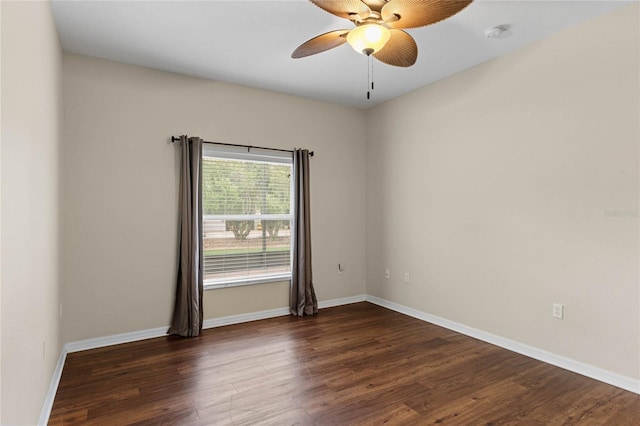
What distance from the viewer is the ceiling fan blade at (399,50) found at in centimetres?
234

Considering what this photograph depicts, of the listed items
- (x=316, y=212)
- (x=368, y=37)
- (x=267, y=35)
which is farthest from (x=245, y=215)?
(x=368, y=37)

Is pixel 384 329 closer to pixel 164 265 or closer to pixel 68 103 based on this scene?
pixel 164 265

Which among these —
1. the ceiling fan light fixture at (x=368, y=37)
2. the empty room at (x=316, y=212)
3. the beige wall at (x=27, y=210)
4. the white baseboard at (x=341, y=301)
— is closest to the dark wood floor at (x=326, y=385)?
the empty room at (x=316, y=212)

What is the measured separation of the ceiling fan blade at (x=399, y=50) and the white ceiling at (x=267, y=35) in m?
0.53

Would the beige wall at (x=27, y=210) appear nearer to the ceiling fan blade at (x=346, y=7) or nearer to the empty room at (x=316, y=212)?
the empty room at (x=316, y=212)

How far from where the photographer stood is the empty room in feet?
7.41

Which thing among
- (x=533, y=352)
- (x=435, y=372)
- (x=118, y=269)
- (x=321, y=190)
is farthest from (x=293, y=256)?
(x=533, y=352)

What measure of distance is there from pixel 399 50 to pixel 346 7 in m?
0.60

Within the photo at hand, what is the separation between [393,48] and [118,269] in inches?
123

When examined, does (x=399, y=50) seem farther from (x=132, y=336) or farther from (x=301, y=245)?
(x=132, y=336)

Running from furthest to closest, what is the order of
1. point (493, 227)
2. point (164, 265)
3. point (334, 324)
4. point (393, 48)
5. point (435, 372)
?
point (334, 324) < point (164, 265) < point (493, 227) < point (435, 372) < point (393, 48)

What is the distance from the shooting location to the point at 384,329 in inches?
153

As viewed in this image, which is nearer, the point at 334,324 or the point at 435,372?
the point at 435,372

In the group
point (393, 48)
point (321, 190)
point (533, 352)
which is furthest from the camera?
point (321, 190)
